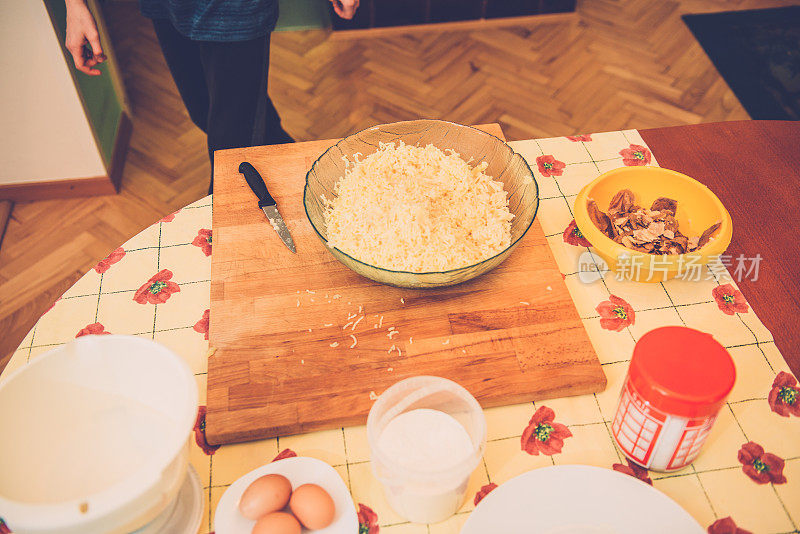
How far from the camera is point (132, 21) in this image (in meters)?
3.35

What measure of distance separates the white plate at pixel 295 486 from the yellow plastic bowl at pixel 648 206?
59 centimetres

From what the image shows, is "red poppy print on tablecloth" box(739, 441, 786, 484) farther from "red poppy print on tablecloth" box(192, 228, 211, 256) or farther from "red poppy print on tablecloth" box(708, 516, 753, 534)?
"red poppy print on tablecloth" box(192, 228, 211, 256)

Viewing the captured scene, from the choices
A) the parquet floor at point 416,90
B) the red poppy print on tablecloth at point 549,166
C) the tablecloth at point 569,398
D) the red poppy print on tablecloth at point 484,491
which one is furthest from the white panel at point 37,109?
the red poppy print on tablecloth at point 484,491

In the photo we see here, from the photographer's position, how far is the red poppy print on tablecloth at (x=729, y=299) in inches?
43.2

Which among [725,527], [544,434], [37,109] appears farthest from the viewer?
[37,109]

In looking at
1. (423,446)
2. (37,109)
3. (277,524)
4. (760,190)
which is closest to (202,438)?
(277,524)

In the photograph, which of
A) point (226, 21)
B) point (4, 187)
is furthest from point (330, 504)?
point (4, 187)

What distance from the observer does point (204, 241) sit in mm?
1220

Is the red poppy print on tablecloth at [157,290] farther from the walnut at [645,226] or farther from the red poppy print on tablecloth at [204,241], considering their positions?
the walnut at [645,226]

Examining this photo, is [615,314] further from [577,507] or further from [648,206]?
[577,507]

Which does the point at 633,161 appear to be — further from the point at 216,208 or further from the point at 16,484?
the point at 16,484

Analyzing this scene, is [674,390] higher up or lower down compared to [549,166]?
higher up

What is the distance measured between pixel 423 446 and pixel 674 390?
0.31m

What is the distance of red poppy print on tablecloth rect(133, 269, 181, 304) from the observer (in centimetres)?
112
